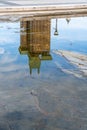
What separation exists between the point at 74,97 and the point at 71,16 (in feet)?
52.8

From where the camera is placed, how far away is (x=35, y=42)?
707 inches

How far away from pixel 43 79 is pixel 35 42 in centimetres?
586

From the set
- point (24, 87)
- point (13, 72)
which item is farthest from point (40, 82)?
point (13, 72)

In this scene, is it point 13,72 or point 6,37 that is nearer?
point 13,72

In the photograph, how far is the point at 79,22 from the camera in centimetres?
2473

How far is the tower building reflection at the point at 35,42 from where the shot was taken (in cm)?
1528

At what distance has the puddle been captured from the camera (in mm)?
8992

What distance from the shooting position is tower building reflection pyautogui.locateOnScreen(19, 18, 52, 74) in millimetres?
15281

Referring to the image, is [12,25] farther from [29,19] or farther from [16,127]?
[16,127]

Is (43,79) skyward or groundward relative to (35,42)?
groundward

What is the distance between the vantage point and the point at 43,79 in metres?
12.3

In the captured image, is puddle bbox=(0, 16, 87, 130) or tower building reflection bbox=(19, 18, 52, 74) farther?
tower building reflection bbox=(19, 18, 52, 74)

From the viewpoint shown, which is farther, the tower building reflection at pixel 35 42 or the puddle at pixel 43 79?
the tower building reflection at pixel 35 42

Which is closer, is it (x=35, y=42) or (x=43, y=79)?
(x=43, y=79)
